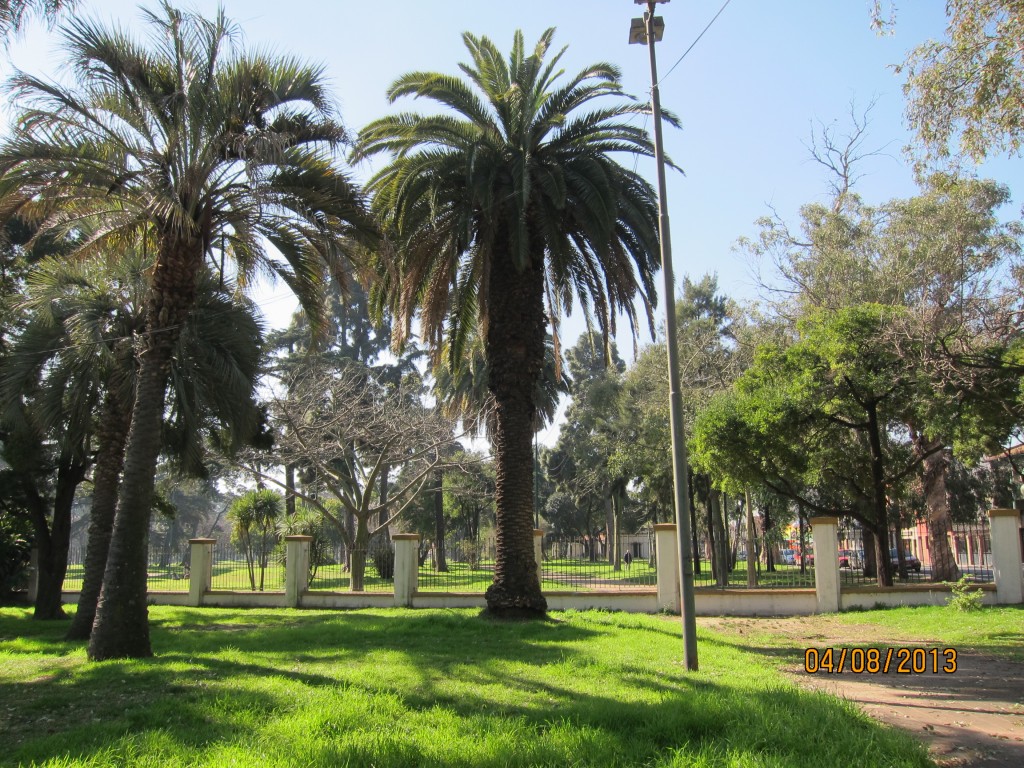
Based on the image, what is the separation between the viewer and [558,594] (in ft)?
59.2

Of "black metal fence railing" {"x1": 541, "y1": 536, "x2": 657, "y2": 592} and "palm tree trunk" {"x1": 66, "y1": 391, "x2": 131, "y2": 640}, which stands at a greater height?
"palm tree trunk" {"x1": 66, "y1": 391, "x2": 131, "y2": 640}

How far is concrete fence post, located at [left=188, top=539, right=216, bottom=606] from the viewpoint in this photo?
20.7m

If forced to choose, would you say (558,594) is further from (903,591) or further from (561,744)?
(561,744)

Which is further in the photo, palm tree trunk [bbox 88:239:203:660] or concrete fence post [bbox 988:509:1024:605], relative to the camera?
concrete fence post [bbox 988:509:1024:605]

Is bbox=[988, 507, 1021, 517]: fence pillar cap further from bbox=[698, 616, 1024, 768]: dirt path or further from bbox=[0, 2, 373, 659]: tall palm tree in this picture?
bbox=[0, 2, 373, 659]: tall palm tree

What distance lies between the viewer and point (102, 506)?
45.1 ft

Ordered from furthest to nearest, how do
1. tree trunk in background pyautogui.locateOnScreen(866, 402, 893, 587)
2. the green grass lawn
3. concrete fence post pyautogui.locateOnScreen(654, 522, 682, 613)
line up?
1. tree trunk in background pyautogui.locateOnScreen(866, 402, 893, 587)
2. concrete fence post pyautogui.locateOnScreen(654, 522, 682, 613)
3. the green grass lawn

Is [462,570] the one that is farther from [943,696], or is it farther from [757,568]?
[943,696]

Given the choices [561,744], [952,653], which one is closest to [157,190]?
[561,744]

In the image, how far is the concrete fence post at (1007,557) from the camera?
17219 mm
